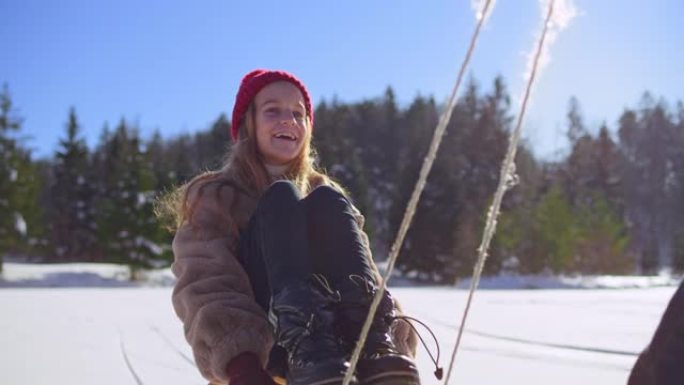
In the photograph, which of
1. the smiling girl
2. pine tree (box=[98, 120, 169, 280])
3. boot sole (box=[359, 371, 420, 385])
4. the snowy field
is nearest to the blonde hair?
the smiling girl

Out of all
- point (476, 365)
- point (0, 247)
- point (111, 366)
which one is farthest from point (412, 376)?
point (0, 247)

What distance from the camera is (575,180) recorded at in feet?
96.7

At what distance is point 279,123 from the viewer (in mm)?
2049

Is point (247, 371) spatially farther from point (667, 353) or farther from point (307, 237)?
point (667, 353)

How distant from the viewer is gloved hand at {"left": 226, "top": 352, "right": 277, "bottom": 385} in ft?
4.27

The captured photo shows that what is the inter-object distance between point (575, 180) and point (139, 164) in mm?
19054

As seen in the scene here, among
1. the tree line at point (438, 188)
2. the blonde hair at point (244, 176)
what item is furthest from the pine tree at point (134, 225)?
the blonde hair at point (244, 176)

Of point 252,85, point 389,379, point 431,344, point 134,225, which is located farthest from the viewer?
point 134,225

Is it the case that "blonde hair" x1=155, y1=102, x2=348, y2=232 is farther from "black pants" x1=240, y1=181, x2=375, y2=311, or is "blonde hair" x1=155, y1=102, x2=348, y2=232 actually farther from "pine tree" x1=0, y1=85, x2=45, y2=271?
"pine tree" x1=0, y1=85, x2=45, y2=271

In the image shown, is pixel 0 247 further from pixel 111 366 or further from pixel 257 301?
pixel 257 301

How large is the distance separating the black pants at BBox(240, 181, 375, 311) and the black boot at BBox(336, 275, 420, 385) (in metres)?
0.05

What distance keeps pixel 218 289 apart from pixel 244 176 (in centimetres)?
49

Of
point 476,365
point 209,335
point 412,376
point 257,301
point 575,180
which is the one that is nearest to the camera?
point 412,376

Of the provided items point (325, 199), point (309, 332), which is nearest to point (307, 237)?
point (325, 199)
